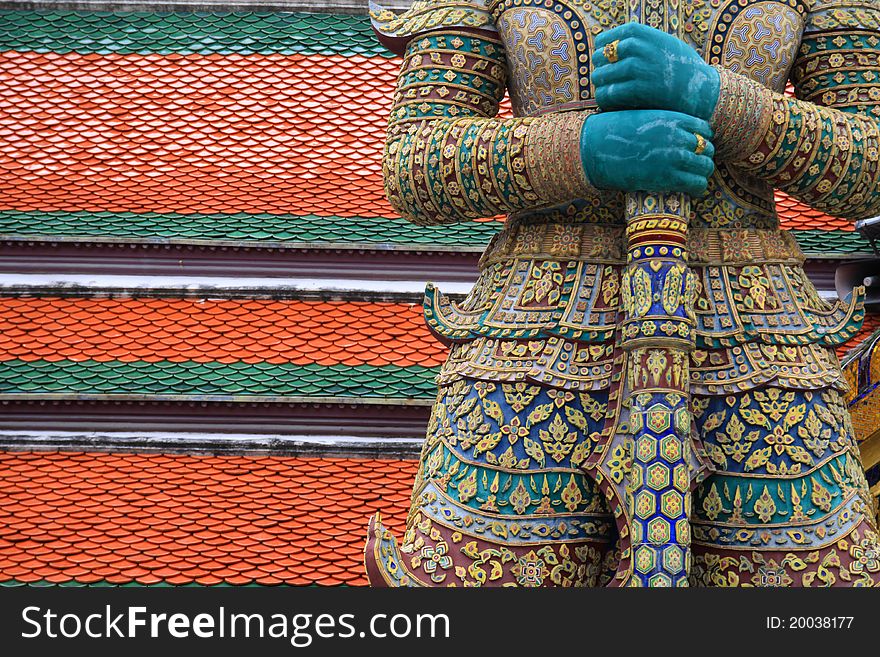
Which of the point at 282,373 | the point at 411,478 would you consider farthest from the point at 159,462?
the point at 411,478

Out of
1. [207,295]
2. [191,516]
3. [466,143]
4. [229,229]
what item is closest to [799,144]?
[466,143]

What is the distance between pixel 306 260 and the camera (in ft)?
22.6

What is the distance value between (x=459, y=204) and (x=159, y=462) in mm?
2792

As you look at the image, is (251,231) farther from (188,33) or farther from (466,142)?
(466,142)

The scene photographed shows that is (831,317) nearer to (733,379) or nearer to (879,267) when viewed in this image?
(733,379)

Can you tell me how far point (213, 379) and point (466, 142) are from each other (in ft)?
9.66

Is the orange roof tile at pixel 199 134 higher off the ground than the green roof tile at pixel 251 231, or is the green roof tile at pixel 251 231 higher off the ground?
the orange roof tile at pixel 199 134

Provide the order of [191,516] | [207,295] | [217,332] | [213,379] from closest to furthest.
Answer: [191,516]
[213,379]
[217,332]
[207,295]

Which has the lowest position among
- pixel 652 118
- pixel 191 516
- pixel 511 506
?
pixel 191 516

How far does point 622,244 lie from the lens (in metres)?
3.80

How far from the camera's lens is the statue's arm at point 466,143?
142 inches

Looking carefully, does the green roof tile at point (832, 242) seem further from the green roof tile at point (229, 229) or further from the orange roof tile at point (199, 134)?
the green roof tile at point (229, 229)

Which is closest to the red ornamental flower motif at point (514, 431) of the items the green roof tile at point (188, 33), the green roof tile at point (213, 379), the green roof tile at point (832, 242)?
the green roof tile at point (213, 379)

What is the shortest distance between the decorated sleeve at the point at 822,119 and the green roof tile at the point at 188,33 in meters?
4.15
